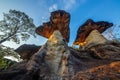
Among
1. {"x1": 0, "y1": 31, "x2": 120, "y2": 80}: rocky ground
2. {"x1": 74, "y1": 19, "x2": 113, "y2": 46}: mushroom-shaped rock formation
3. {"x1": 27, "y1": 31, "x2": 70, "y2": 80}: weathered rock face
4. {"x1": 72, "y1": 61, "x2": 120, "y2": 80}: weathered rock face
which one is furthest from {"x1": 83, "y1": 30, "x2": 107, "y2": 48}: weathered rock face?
{"x1": 72, "y1": 61, "x2": 120, "y2": 80}: weathered rock face

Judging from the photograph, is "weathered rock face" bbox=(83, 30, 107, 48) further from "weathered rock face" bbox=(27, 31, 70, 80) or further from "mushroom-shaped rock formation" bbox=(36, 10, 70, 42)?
"weathered rock face" bbox=(27, 31, 70, 80)

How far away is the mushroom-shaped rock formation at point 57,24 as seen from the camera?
56.3 feet

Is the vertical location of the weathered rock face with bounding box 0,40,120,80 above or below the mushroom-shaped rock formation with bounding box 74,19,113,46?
below

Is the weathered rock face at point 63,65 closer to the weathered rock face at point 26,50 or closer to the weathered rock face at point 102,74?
the weathered rock face at point 102,74

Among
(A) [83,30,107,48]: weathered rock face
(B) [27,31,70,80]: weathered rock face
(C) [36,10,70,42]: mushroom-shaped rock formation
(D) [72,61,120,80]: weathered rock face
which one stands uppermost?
(C) [36,10,70,42]: mushroom-shaped rock formation

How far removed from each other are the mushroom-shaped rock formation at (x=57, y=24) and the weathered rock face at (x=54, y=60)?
4.72 metres

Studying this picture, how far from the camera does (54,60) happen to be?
1026cm

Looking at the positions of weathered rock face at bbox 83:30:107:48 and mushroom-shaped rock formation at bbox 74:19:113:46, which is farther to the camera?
mushroom-shaped rock formation at bbox 74:19:113:46

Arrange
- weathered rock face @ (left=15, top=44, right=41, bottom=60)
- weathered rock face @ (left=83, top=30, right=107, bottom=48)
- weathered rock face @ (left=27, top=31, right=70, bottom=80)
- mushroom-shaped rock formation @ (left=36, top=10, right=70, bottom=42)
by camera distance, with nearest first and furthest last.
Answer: weathered rock face @ (left=27, top=31, right=70, bottom=80)
weathered rock face @ (left=15, top=44, right=41, bottom=60)
weathered rock face @ (left=83, top=30, right=107, bottom=48)
mushroom-shaped rock formation @ (left=36, top=10, right=70, bottom=42)

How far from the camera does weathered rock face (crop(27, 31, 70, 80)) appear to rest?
8695 millimetres

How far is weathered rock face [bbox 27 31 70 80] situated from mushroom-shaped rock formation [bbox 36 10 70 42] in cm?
472

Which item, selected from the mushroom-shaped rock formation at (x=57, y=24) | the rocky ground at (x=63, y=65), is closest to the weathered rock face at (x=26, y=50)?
the rocky ground at (x=63, y=65)

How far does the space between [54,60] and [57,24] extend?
290 inches

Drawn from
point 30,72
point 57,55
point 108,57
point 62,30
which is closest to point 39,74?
point 30,72
